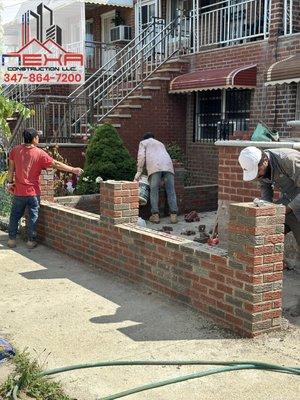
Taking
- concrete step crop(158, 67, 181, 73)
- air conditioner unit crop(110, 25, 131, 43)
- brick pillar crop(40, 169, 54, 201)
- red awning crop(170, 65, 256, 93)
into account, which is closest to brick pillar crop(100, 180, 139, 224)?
brick pillar crop(40, 169, 54, 201)

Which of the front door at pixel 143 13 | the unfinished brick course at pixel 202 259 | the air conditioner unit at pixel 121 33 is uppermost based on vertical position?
the front door at pixel 143 13

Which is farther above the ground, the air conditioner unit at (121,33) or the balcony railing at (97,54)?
the air conditioner unit at (121,33)

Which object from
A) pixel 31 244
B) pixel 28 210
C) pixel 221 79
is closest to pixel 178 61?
pixel 221 79

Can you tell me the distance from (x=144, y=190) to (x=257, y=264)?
5.40 m

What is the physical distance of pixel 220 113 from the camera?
12.6 m

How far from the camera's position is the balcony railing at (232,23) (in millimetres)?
11648

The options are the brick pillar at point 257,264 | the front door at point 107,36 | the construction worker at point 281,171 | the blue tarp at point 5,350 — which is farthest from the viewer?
the front door at point 107,36

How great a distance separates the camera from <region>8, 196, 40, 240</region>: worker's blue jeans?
7188 mm

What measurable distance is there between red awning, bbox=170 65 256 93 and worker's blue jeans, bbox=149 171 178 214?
2.73 meters

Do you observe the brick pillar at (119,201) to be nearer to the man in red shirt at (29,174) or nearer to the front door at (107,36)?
the man in red shirt at (29,174)

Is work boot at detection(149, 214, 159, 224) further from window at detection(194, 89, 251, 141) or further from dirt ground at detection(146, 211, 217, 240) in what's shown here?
window at detection(194, 89, 251, 141)

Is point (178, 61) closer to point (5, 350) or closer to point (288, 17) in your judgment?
point (288, 17)

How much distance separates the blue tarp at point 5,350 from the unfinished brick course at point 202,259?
1.64m

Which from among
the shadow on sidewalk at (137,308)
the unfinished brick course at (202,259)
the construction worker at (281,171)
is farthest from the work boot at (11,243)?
the construction worker at (281,171)
